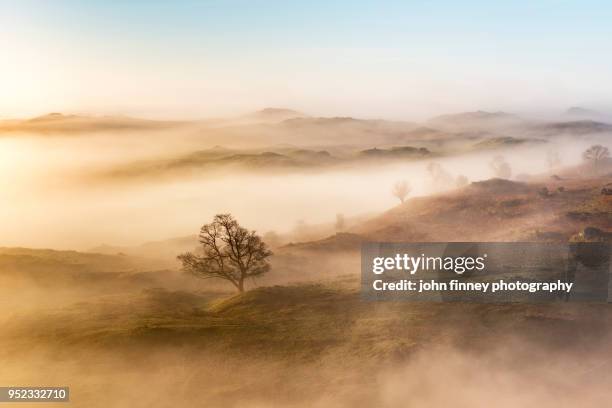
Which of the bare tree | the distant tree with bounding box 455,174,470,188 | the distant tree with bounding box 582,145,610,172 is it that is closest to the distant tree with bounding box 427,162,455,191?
the distant tree with bounding box 455,174,470,188

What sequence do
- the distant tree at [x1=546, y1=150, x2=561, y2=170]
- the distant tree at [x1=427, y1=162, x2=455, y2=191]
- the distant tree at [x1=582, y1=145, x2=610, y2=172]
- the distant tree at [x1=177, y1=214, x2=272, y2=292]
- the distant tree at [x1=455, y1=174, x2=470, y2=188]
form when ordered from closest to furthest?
the distant tree at [x1=177, y1=214, x2=272, y2=292] < the distant tree at [x1=427, y1=162, x2=455, y2=191] < the distant tree at [x1=455, y1=174, x2=470, y2=188] < the distant tree at [x1=546, y1=150, x2=561, y2=170] < the distant tree at [x1=582, y1=145, x2=610, y2=172]

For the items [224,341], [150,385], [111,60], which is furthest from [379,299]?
[111,60]

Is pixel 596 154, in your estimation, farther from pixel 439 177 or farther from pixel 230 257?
pixel 230 257

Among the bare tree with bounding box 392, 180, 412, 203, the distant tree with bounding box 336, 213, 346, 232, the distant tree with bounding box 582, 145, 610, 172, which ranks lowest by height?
the distant tree with bounding box 336, 213, 346, 232

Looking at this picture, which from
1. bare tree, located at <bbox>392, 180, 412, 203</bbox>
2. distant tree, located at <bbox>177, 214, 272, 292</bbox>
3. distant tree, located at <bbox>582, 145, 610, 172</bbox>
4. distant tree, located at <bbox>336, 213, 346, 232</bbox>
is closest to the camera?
distant tree, located at <bbox>177, 214, 272, 292</bbox>

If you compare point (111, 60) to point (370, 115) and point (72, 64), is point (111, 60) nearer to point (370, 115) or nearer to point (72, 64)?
point (72, 64)

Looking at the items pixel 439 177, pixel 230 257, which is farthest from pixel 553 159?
pixel 230 257

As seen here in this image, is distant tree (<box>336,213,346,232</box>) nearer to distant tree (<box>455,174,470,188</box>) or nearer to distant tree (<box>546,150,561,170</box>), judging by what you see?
distant tree (<box>455,174,470,188</box>)

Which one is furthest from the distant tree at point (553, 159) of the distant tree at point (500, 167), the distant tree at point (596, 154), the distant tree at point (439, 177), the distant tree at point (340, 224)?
the distant tree at point (340, 224)

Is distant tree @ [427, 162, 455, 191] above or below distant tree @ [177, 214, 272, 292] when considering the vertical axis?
above
